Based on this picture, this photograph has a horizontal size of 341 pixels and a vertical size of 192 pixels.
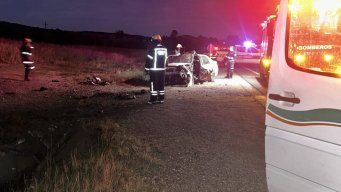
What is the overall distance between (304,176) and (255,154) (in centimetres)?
399

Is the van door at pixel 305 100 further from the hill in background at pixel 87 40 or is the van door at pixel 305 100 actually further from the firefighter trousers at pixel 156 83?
the hill in background at pixel 87 40

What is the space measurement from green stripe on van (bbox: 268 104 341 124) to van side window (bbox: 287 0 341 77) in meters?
0.32

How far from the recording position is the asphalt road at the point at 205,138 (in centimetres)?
592

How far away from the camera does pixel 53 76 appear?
2098cm

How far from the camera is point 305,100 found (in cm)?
329

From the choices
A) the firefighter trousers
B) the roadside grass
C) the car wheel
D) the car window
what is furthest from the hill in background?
the roadside grass

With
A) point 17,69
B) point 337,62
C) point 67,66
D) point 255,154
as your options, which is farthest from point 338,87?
point 67,66

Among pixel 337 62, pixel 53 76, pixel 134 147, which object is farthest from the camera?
pixel 53 76

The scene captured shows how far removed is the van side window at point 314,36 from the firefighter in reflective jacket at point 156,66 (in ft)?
29.4

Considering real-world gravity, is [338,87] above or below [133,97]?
above

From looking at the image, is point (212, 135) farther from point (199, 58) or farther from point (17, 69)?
point (17, 69)

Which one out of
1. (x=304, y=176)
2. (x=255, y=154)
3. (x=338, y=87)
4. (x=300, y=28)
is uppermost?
(x=300, y=28)

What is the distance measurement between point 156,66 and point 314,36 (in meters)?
9.24

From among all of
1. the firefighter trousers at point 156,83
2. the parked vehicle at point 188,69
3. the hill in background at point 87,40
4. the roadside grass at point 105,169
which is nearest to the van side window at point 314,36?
the roadside grass at point 105,169
